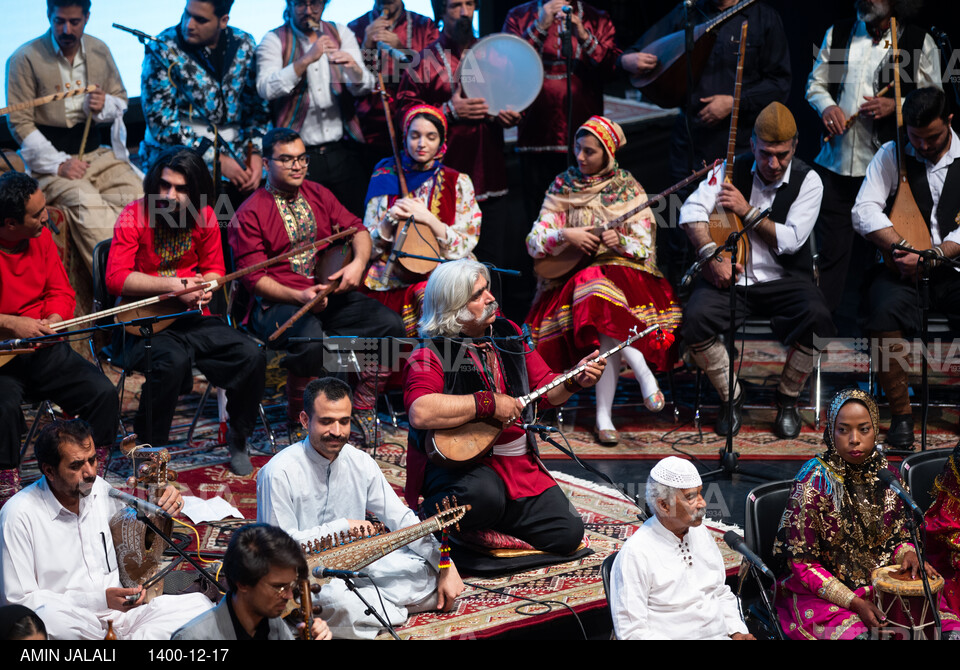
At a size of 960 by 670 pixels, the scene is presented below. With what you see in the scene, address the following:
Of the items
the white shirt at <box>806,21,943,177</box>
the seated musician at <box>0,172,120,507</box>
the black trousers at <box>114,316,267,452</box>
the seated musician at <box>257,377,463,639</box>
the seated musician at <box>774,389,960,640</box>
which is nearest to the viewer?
the seated musician at <box>774,389,960,640</box>

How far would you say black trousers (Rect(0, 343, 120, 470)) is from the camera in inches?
202

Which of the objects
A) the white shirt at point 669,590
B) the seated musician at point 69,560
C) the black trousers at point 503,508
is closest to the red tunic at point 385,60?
the black trousers at point 503,508

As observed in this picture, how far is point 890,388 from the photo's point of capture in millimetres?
6176

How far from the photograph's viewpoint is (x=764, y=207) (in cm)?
650

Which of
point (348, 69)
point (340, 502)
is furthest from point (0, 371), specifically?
point (348, 69)

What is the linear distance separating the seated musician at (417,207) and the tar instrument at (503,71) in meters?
0.48

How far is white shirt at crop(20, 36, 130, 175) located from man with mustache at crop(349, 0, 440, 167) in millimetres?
1524

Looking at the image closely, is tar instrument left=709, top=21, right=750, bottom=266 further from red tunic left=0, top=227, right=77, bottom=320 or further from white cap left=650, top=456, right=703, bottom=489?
red tunic left=0, top=227, right=77, bottom=320

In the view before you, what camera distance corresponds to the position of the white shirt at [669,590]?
3.58 m

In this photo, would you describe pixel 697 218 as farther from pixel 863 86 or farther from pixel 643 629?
pixel 643 629

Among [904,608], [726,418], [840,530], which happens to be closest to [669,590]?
[840,530]

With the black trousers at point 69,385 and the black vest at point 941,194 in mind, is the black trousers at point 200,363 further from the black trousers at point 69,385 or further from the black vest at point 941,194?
the black vest at point 941,194

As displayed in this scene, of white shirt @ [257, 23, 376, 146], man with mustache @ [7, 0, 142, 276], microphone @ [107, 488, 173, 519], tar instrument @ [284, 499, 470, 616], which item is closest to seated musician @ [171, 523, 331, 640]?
tar instrument @ [284, 499, 470, 616]

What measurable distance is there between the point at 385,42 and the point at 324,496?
Answer: 3.85 m
